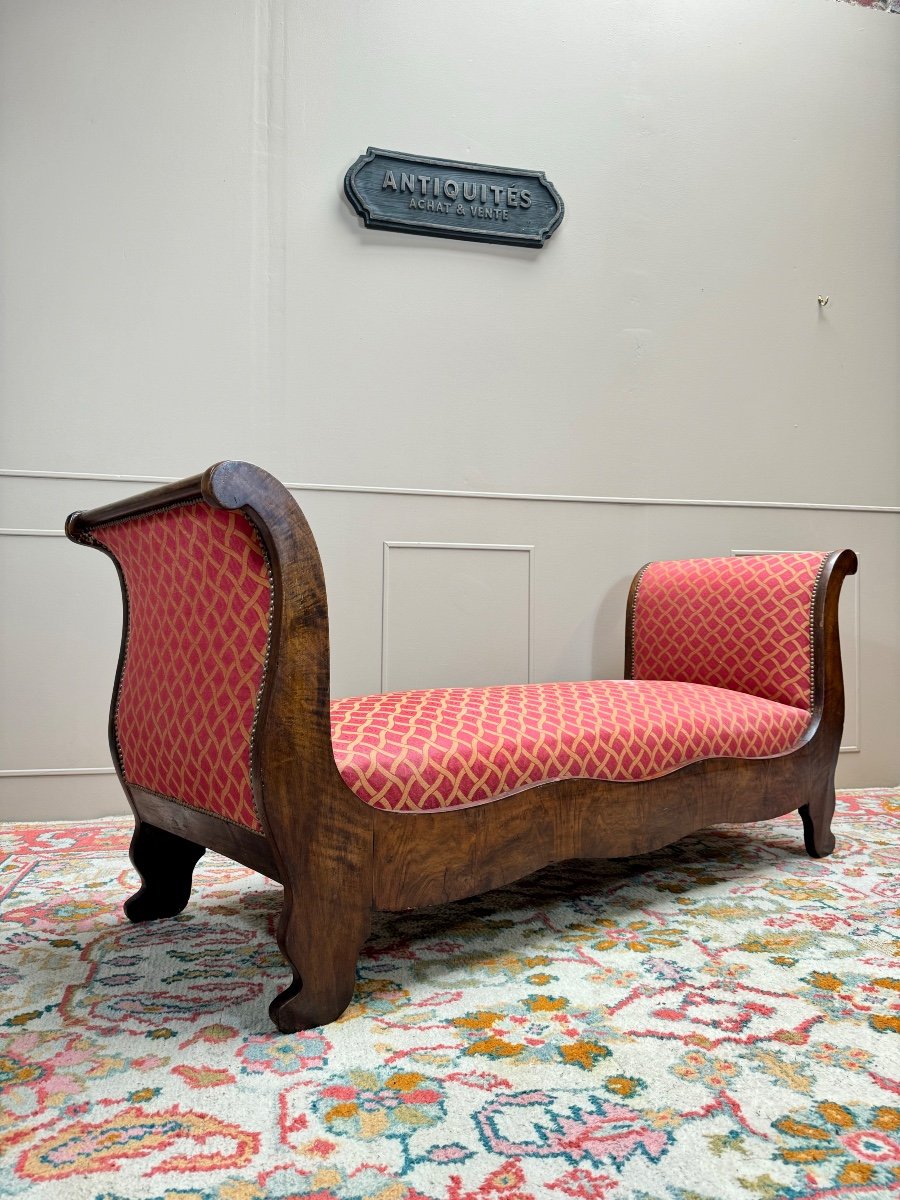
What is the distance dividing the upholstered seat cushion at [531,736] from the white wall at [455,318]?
1053 millimetres

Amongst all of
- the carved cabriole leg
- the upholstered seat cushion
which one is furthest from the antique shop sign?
the carved cabriole leg

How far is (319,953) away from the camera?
1.52m

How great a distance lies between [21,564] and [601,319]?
93.4 inches

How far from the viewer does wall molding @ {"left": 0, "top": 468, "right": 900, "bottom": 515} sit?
306cm

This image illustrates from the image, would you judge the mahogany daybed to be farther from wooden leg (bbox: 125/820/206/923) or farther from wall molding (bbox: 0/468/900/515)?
wall molding (bbox: 0/468/900/515)

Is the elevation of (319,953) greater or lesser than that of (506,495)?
lesser

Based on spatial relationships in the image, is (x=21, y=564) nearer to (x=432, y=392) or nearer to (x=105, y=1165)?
(x=432, y=392)

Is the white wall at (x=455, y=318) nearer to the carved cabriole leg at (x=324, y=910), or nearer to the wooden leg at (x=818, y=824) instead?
the wooden leg at (x=818, y=824)

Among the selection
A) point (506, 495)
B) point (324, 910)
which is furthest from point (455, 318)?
point (324, 910)

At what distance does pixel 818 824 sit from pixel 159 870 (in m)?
1.88

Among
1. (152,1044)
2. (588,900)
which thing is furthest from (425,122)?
(152,1044)

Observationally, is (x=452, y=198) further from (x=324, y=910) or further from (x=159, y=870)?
(x=324, y=910)

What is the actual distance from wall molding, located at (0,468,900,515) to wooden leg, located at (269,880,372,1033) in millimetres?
1919

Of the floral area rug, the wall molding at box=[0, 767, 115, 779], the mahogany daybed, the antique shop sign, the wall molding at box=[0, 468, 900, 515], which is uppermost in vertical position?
the antique shop sign
